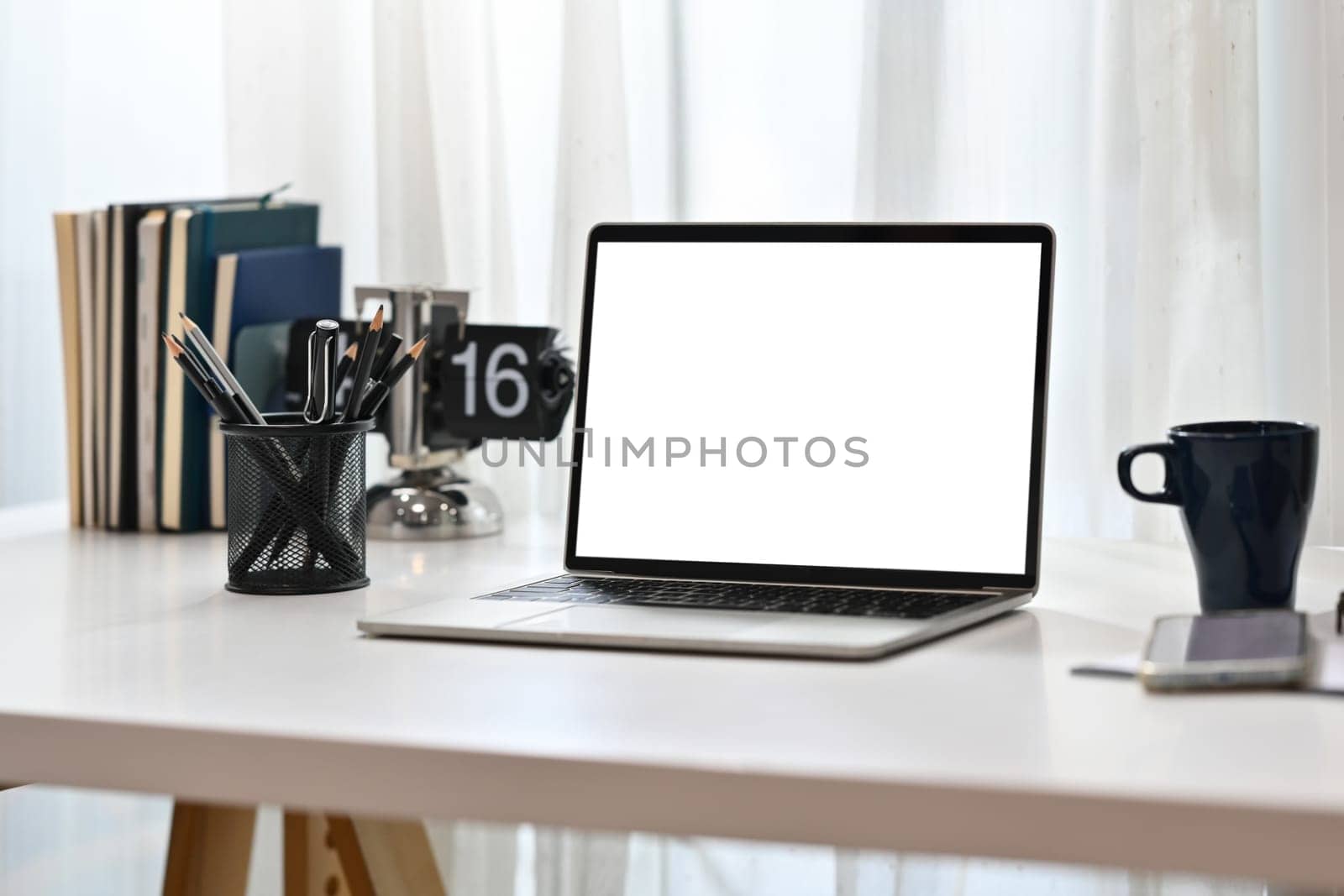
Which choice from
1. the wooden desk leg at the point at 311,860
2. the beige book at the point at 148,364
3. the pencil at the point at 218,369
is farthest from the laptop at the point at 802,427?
the beige book at the point at 148,364

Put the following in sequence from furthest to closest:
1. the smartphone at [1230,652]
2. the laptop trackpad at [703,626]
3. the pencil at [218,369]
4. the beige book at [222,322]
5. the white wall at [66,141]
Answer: the white wall at [66,141] < the beige book at [222,322] < the pencil at [218,369] < the laptop trackpad at [703,626] < the smartphone at [1230,652]

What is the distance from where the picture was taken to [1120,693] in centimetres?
64

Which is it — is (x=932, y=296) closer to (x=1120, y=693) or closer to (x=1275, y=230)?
(x=1120, y=693)

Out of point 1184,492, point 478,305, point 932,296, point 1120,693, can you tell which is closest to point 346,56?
point 478,305

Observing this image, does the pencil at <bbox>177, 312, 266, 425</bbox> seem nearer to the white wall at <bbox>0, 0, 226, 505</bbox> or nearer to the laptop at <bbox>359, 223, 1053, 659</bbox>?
the laptop at <bbox>359, 223, 1053, 659</bbox>

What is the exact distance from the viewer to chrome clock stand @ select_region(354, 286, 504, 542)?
116 centimetres

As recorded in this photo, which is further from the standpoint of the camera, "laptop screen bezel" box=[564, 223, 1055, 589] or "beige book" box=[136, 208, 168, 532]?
"beige book" box=[136, 208, 168, 532]

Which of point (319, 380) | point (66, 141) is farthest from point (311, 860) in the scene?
point (66, 141)

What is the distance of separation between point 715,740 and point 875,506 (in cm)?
33

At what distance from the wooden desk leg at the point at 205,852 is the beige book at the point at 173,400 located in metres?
0.24

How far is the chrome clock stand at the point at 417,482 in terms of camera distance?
1158 millimetres

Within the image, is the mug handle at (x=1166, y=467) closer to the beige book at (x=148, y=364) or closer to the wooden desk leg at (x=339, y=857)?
the wooden desk leg at (x=339, y=857)

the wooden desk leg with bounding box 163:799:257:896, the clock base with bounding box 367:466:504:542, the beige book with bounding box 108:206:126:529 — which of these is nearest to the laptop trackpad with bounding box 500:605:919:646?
the clock base with bounding box 367:466:504:542

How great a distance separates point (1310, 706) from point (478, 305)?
0.95 m
